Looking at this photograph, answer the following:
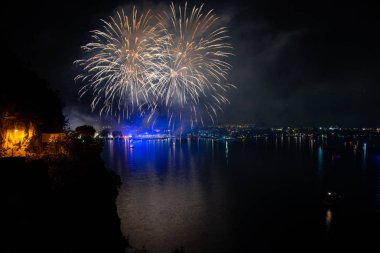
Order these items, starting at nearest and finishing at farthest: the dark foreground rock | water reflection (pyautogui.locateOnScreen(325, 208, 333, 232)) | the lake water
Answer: the dark foreground rock
the lake water
water reflection (pyautogui.locateOnScreen(325, 208, 333, 232))

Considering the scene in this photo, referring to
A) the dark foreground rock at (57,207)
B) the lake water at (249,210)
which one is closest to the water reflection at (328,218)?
the lake water at (249,210)

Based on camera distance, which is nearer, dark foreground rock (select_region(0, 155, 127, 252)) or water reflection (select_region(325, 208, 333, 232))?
dark foreground rock (select_region(0, 155, 127, 252))

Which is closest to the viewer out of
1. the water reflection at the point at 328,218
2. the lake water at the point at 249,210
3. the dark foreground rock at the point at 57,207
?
the dark foreground rock at the point at 57,207

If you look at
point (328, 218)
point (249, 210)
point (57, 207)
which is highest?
point (57, 207)

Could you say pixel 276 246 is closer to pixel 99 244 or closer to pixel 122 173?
pixel 99 244

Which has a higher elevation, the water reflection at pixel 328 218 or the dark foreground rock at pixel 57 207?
the dark foreground rock at pixel 57 207

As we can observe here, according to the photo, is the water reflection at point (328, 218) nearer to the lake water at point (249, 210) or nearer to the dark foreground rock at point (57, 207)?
the lake water at point (249, 210)

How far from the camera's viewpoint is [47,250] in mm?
12406

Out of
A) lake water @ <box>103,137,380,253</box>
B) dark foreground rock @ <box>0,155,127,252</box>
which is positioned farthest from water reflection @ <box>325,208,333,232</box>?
dark foreground rock @ <box>0,155,127,252</box>

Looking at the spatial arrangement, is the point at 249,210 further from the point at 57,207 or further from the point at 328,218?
the point at 57,207

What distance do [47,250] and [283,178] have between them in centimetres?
5193

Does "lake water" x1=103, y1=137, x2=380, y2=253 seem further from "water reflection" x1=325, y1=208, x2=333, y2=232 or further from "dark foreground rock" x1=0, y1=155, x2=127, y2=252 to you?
"dark foreground rock" x1=0, y1=155, x2=127, y2=252

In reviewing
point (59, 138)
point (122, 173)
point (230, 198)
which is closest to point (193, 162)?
point (122, 173)

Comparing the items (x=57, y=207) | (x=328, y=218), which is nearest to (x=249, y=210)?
(x=328, y=218)
